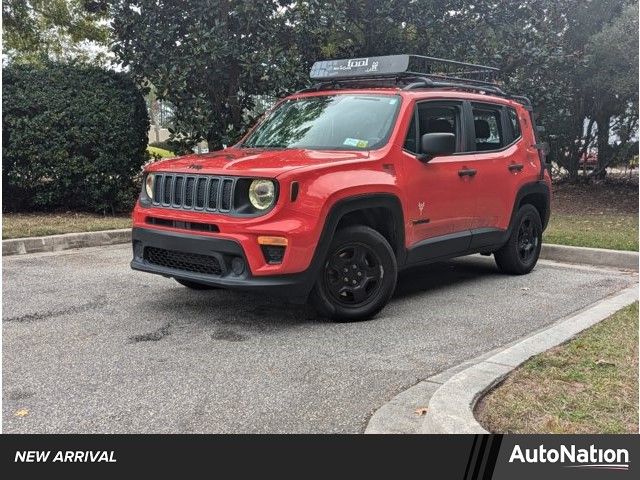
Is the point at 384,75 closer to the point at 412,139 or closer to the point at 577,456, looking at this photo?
the point at 412,139

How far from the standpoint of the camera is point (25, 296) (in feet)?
20.3

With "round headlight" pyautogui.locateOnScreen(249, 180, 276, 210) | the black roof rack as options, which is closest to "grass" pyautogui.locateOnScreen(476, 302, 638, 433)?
"round headlight" pyautogui.locateOnScreen(249, 180, 276, 210)

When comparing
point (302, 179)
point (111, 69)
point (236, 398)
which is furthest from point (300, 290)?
point (111, 69)

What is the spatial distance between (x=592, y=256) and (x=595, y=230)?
2343 mm

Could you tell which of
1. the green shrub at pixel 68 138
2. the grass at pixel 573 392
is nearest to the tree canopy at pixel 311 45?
the green shrub at pixel 68 138

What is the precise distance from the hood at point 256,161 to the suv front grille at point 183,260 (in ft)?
2.07

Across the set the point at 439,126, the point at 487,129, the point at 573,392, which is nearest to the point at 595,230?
the point at 487,129

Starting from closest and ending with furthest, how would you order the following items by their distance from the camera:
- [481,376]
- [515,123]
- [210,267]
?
[481,376]
[210,267]
[515,123]

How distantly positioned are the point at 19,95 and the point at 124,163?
1.80 meters

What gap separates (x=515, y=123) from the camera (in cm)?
749

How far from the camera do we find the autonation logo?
283 cm

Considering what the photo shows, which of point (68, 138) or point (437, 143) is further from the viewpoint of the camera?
point (68, 138)

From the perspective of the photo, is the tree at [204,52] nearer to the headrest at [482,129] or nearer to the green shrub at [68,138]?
the green shrub at [68,138]

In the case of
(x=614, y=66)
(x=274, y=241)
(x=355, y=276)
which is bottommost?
(x=355, y=276)
